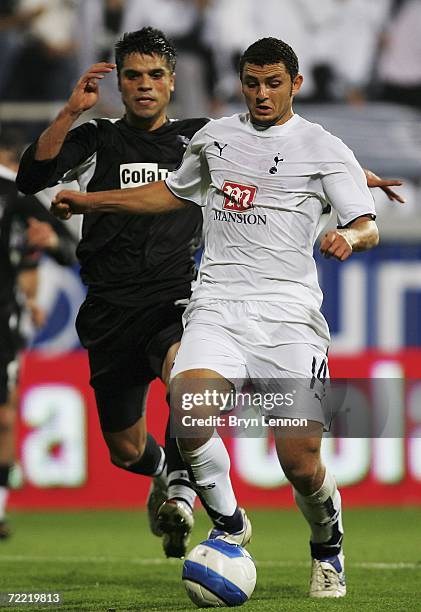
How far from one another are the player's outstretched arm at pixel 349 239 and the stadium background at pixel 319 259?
560 cm

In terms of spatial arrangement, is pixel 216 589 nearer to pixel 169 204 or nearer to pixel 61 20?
pixel 169 204

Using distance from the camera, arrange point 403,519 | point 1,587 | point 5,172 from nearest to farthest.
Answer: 1. point 1,587
2. point 5,172
3. point 403,519

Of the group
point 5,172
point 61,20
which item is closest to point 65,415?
point 5,172

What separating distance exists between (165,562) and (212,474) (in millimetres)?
2227

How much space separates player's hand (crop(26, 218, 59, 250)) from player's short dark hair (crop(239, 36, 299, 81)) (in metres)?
2.99

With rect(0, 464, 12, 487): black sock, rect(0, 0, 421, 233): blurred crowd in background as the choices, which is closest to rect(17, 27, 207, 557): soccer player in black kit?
rect(0, 464, 12, 487): black sock

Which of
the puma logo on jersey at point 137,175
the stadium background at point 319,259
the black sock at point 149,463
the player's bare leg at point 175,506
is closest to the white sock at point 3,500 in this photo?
the stadium background at point 319,259

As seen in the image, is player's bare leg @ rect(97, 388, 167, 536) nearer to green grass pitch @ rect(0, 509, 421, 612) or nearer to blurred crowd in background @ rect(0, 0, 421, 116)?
green grass pitch @ rect(0, 509, 421, 612)

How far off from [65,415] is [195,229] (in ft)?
14.6

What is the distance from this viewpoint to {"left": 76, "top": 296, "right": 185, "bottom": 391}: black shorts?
605 centimetres

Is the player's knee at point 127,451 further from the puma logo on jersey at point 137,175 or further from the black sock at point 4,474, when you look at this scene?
the black sock at point 4,474

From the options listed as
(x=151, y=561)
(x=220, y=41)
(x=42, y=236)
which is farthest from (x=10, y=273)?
(x=220, y=41)

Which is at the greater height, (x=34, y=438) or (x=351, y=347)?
(x=351, y=347)

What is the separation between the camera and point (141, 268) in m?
6.12
